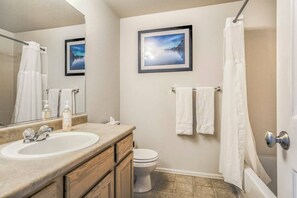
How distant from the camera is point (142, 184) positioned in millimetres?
1848

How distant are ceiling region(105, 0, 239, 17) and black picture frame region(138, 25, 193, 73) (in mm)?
254

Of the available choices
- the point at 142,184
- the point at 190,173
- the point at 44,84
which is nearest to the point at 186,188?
the point at 190,173

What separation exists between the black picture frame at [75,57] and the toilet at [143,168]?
1.10 metres

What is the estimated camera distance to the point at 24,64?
3.79ft

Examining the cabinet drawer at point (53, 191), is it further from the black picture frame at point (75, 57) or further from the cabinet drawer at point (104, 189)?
the black picture frame at point (75, 57)

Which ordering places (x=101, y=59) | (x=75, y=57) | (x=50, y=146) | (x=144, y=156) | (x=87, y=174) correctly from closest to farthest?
(x=87, y=174)
(x=50, y=146)
(x=75, y=57)
(x=144, y=156)
(x=101, y=59)

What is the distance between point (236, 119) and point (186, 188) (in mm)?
983

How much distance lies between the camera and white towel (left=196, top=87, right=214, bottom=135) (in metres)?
2.06

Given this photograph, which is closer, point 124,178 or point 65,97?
point 124,178

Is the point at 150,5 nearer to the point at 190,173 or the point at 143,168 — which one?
the point at 143,168

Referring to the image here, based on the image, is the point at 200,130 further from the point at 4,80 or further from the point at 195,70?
the point at 4,80

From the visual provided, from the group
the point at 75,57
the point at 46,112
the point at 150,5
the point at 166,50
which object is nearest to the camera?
the point at 46,112

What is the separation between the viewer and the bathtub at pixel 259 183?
45.8 inches

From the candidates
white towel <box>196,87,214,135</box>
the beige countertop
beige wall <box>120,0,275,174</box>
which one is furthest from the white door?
beige wall <box>120,0,275,174</box>
